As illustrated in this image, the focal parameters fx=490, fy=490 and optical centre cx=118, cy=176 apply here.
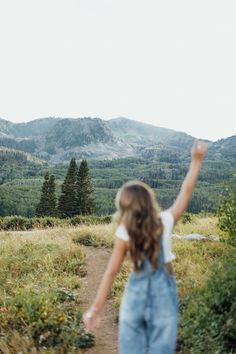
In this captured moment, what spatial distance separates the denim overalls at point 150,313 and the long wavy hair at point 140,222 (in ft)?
0.34

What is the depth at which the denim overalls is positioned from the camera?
180 inches

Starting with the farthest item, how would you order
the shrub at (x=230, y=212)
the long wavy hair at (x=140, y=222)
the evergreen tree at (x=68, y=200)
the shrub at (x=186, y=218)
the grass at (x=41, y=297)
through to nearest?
the evergreen tree at (x=68, y=200) → the shrub at (x=186, y=218) → the shrub at (x=230, y=212) → the grass at (x=41, y=297) → the long wavy hair at (x=140, y=222)

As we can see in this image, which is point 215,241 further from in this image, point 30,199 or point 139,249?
point 30,199

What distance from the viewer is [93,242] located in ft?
58.6

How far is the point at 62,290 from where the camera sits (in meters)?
11.4

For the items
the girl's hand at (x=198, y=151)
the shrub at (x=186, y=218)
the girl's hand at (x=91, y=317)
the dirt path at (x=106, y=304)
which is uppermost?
the girl's hand at (x=198, y=151)

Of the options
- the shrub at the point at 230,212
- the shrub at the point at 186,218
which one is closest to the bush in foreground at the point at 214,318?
the shrub at the point at 230,212

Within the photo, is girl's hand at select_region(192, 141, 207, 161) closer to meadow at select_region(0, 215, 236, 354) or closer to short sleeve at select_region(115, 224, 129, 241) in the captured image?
short sleeve at select_region(115, 224, 129, 241)

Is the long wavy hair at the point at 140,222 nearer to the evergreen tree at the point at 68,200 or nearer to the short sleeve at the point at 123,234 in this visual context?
the short sleeve at the point at 123,234

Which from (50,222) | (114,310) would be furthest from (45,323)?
(50,222)

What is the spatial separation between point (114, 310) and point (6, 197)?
187m

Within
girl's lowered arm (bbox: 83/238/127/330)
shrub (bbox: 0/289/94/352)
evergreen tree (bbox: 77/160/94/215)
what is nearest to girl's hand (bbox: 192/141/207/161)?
girl's lowered arm (bbox: 83/238/127/330)

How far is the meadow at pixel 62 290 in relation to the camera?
8156 mm

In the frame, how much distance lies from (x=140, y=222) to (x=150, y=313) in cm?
86
